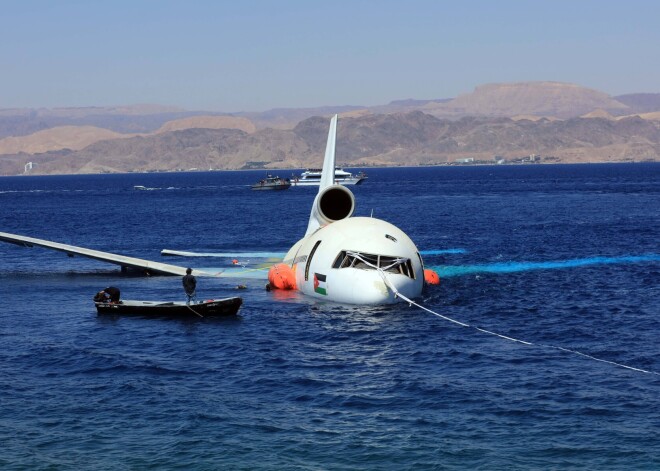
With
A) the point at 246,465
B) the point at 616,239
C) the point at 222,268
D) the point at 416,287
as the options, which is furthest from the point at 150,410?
the point at 616,239

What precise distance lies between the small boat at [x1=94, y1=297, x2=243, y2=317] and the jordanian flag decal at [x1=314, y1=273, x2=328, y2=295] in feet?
18.7

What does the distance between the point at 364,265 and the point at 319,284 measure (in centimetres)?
434

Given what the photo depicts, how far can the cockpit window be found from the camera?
55.8 m

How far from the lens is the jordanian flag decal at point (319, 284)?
5878 cm

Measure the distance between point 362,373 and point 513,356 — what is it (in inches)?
307

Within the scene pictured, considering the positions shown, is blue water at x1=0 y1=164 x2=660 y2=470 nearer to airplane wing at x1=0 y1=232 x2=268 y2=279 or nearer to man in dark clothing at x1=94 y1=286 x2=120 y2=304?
airplane wing at x1=0 y1=232 x2=268 y2=279

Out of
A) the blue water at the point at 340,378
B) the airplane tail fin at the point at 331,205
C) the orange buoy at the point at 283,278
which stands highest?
the airplane tail fin at the point at 331,205

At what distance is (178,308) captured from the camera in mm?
55500

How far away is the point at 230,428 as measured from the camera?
34.1m

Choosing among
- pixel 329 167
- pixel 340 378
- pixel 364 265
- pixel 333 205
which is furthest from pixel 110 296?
pixel 340 378

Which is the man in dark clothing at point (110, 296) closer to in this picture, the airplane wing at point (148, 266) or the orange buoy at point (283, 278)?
the orange buoy at point (283, 278)

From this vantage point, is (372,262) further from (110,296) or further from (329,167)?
(329,167)

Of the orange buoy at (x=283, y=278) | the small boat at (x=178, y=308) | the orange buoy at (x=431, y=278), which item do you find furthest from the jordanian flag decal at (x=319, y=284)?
the orange buoy at (x=431, y=278)

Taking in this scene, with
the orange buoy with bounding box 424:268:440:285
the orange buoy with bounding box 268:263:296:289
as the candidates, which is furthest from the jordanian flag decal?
the orange buoy with bounding box 424:268:440:285
